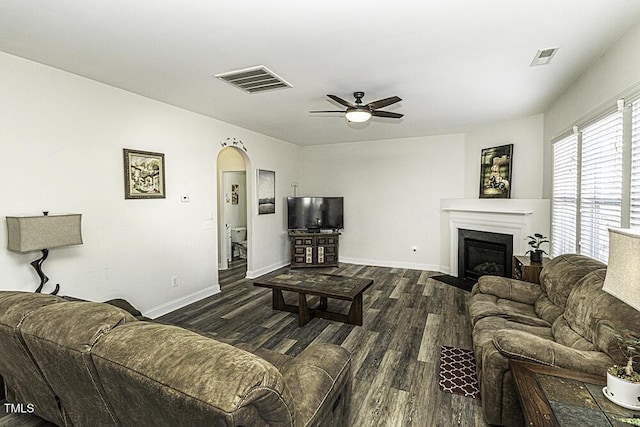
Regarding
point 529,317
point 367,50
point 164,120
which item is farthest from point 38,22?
point 529,317

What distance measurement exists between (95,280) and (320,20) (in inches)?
130

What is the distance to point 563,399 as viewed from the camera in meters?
1.40

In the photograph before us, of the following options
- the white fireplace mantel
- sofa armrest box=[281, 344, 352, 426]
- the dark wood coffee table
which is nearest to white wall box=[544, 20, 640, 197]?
the white fireplace mantel

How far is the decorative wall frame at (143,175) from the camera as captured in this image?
356 cm

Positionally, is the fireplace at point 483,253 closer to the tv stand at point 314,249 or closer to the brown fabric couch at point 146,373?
the tv stand at point 314,249

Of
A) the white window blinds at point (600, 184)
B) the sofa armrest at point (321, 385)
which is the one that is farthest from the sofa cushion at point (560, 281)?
the sofa armrest at point (321, 385)

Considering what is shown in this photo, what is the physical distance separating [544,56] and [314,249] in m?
4.82

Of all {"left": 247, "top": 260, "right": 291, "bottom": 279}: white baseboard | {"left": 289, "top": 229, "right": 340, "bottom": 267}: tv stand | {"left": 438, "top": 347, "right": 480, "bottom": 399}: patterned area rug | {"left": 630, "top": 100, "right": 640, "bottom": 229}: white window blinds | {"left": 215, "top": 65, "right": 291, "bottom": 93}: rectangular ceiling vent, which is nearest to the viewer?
{"left": 630, "top": 100, "right": 640, "bottom": 229}: white window blinds

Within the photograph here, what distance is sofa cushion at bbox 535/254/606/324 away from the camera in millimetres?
2508

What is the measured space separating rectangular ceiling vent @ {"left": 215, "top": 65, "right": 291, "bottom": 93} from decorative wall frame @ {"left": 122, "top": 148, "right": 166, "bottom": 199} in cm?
143

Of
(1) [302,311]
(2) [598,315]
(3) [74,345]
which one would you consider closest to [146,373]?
(3) [74,345]

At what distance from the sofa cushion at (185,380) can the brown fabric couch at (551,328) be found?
1526 millimetres

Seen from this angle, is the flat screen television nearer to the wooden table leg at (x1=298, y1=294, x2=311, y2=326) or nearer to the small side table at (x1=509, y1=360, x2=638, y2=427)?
the wooden table leg at (x1=298, y1=294, x2=311, y2=326)

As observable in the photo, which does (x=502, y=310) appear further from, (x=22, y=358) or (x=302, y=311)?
(x=22, y=358)
